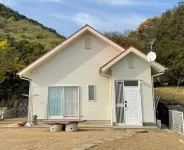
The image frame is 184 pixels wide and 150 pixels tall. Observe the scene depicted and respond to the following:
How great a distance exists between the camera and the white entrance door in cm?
1303

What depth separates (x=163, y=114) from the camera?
1559 centimetres

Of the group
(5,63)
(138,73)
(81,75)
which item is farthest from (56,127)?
(5,63)

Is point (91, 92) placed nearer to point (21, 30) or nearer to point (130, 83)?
point (130, 83)

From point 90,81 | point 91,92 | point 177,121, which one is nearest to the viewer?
point 177,121

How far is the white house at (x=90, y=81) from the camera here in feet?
43.5

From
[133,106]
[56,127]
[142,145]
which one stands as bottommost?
[142,145]

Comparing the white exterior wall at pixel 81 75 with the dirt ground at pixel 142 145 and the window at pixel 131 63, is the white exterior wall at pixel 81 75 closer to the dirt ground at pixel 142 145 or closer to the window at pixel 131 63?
the window at pixel 131 63

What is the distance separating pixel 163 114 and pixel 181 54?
69.0ft

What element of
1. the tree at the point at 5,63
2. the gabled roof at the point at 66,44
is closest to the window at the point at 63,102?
the gabled roof at the point at 66,44

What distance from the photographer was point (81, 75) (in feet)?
48.8

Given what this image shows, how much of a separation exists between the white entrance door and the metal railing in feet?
5.90

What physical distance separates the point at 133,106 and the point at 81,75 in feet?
12.7

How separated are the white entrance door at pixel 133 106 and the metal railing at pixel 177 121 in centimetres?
180

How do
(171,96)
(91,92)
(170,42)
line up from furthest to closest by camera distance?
(170,42)
(171,96)
(91,92)
